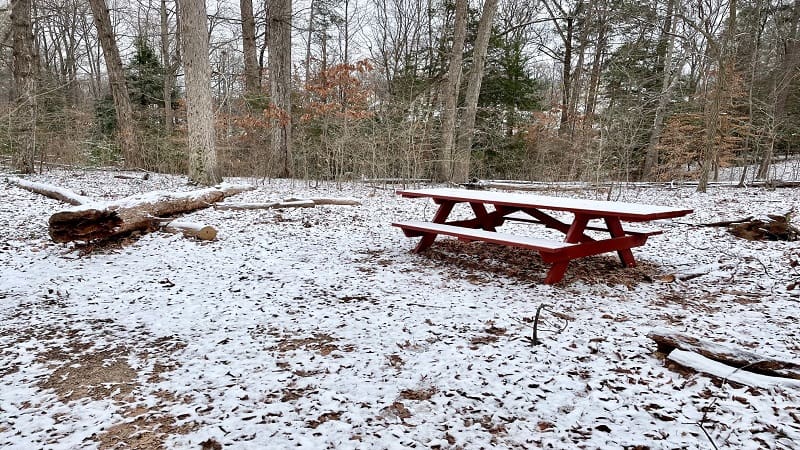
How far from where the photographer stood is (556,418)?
1808 mm

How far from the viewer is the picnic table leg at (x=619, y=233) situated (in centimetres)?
390

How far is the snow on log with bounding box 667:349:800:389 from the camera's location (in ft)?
6.29

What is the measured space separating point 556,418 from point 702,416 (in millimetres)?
597

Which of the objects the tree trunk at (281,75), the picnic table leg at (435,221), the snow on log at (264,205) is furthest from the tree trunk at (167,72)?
the picnic table leg at (435,221)

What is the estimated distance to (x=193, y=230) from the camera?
5.02 m

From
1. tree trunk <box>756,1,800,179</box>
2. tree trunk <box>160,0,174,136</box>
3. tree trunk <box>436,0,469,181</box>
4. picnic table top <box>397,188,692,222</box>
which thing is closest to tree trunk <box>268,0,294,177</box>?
tree trunk <box>436,0,469,181</box>

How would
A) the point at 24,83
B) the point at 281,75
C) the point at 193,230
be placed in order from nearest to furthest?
the point at 193,230 → the point at 24,83 → the point at 281,75

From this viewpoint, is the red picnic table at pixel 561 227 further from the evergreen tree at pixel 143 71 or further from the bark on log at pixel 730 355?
the evergreen tree at pixel 143 71

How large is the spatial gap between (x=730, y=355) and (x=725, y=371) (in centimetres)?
12

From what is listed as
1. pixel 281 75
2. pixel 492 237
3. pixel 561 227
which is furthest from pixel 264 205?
pixel 281 75

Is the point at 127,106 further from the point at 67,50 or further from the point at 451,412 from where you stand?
the point at 451,412

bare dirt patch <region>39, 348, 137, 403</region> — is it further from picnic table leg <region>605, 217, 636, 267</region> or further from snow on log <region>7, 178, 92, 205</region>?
snow on log <region>7, 178, 92, 205</region>

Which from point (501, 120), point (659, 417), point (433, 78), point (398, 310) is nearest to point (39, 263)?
point (398, 310)

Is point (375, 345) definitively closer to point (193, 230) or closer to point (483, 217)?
point (483, 217)
